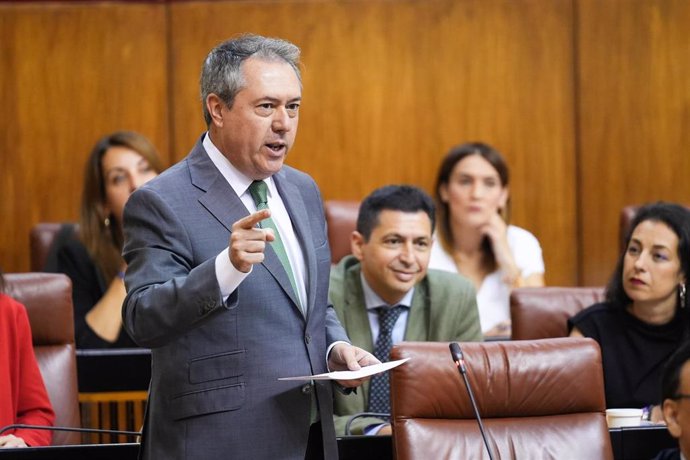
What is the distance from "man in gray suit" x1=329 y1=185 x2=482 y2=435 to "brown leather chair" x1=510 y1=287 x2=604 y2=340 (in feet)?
0.37

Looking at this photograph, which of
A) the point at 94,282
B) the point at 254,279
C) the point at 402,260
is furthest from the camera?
the point at 94,282

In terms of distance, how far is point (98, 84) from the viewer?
4336 millimetres

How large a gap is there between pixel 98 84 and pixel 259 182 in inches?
103

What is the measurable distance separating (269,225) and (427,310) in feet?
4.16

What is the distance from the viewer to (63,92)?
14.2 feet

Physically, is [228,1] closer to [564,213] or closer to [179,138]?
[179,138]

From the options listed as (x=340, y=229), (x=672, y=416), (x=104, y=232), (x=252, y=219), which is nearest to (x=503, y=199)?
(x=340, y=229)

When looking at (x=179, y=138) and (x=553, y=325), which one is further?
(x=179, y=138)

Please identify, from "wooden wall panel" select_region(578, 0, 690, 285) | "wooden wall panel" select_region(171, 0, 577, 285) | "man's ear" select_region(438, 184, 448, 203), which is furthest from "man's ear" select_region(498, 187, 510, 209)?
"wooden wall panel" select_region(578, 0, 690, 285)

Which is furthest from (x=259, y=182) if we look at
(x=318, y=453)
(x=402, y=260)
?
(x=402, y=260)

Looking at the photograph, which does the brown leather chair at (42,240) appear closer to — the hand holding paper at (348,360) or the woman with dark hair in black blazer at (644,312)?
the woman with dark hair in black blazer at (644,312)

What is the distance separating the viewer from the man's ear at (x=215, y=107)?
185cm

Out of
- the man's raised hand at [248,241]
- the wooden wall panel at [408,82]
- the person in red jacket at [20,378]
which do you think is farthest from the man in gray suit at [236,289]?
the wooden wall panel at [408,82]

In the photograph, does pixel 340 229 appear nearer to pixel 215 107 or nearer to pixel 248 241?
pixel 215 107
